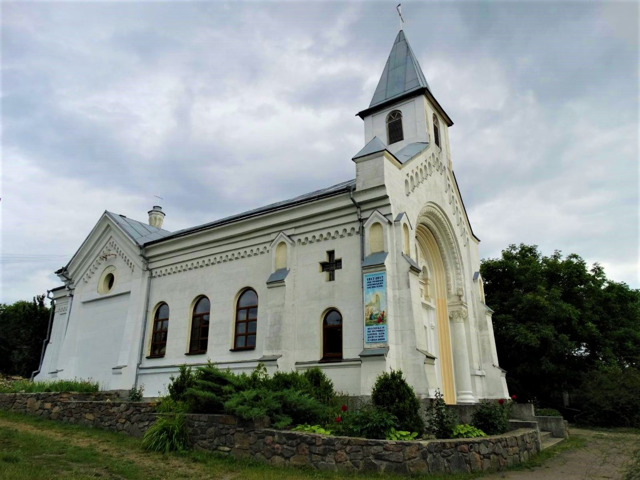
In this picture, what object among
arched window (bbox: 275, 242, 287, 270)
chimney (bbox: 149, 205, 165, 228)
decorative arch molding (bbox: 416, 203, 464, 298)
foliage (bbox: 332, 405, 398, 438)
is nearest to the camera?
foliage (bbox: 332, 405, 398, 438)

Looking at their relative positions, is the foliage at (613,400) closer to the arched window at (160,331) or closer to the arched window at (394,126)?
the arched window at (394,126)

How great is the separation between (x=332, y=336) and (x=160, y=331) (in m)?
9.42

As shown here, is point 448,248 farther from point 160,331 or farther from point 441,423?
point 160,331

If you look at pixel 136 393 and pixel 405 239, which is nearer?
pixel 405 239

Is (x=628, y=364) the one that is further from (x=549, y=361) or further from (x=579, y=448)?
(x=579, y=448)

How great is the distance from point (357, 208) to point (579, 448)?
9989 millimetres

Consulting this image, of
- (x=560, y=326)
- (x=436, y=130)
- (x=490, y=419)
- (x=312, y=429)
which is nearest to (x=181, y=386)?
(x=312, y=429)

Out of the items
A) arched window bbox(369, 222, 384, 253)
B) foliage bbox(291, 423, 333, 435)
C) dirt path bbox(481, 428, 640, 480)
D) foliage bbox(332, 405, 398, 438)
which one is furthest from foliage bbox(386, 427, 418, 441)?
arched window bbox(369, 222, 384, 253)

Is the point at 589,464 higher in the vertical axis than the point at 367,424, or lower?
lower

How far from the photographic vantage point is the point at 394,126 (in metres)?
21.4

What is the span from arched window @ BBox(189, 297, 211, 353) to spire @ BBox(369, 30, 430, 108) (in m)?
12.1

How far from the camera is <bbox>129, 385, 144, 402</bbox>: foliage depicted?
19.2 m

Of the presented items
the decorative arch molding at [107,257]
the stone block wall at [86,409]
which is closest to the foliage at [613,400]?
the stone block wall at [86,409]

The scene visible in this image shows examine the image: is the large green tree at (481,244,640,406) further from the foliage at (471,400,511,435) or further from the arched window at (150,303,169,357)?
the arched window at (150,303,169,357)
